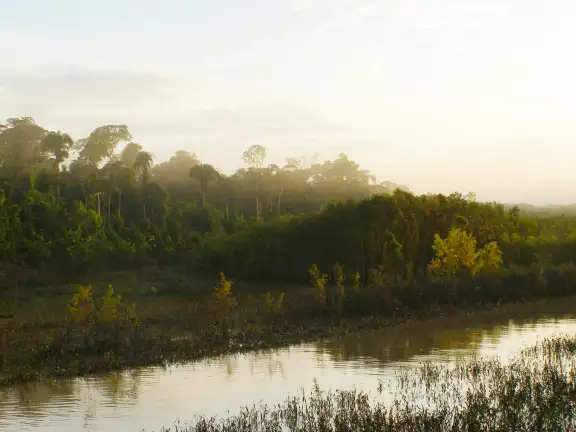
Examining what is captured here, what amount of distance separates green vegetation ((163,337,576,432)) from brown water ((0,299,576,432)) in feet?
5.46

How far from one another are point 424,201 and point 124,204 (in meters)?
41.3

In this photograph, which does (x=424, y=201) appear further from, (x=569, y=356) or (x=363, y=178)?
(x=363, y=178)

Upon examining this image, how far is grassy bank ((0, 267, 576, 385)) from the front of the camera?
26.7m

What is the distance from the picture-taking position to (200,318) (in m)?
36.4

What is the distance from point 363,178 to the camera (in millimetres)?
182625

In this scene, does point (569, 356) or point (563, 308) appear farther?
point (563, 308)

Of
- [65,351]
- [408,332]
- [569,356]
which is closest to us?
[569,356]

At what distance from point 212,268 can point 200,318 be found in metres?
27.8

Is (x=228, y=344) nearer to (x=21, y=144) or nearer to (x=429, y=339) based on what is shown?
(x=429, y=339)

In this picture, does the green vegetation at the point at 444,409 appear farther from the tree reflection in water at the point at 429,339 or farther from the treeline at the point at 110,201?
the treeline at the point at 110,201

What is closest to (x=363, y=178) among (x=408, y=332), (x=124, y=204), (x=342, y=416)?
(x=124, y=204)

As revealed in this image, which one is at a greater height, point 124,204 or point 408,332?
point 124,204

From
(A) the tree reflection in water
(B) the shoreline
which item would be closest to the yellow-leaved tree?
(A) the tree reflection in water

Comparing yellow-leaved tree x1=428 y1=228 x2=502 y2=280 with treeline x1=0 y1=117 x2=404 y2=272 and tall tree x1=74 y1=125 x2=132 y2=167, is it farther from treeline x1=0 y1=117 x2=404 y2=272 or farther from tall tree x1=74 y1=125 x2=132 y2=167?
tall tree x1=74 y1=125 x2=132 y2=167
